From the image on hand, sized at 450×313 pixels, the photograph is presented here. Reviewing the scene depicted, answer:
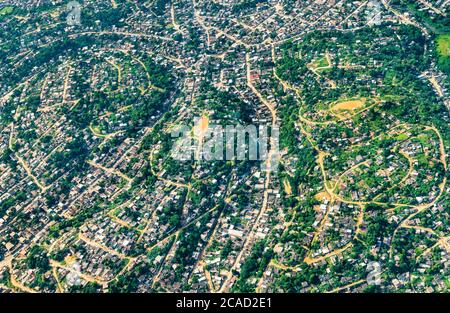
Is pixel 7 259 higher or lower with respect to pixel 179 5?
lower

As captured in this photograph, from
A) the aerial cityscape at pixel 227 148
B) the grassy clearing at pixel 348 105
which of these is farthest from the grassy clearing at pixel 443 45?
the grassy clearing at pixel 348 105

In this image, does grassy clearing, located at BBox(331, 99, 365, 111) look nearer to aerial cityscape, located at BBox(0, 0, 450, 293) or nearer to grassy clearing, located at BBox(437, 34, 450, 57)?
aerial cityscape, located at BBox(0, 0, 450, 293)

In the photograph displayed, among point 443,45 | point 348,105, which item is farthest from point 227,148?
point 443,45

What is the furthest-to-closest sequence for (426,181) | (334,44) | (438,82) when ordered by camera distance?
1. (334,44)
2. (438,82)
3. (426,181)

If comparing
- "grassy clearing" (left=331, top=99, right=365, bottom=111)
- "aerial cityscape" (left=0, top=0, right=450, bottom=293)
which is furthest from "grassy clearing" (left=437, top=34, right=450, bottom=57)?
"grassy clearing" (left=331, top=99, right=365, bottom=111)

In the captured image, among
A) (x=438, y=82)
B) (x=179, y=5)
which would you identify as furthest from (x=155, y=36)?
(x=438, y=82)

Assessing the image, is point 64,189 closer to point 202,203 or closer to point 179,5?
point 202,203

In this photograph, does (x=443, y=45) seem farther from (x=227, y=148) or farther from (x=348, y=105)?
(x=227, y=148)

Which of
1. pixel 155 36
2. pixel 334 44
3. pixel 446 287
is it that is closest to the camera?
pixel 446 287
